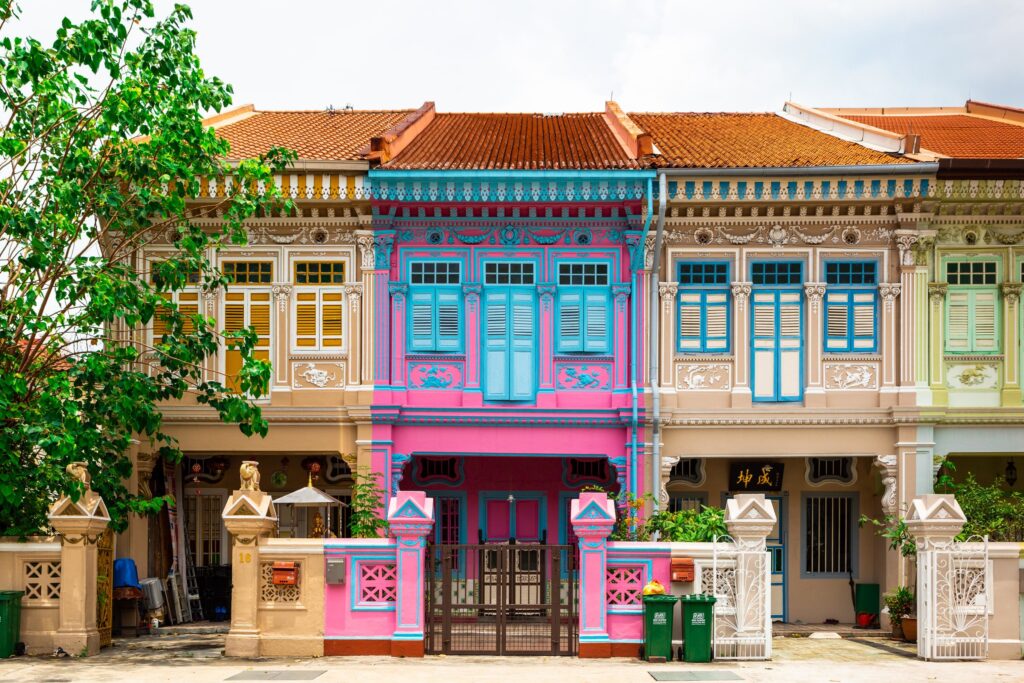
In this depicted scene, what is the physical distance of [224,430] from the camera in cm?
2289

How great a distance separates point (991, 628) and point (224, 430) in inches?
472

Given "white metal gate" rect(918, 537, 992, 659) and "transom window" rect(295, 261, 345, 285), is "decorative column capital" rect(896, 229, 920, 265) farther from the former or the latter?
"transom window" rect(295, 261, 345, 285)

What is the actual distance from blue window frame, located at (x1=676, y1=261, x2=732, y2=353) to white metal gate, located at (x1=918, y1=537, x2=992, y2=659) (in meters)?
5.85

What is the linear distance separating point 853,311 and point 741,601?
681 cm

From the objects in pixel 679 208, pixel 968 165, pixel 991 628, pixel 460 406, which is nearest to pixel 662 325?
pixel 679 208

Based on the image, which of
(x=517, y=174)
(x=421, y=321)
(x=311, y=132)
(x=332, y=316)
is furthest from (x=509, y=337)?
(x=311, y=132)

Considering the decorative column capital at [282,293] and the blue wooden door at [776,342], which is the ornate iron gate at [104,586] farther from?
the blue wooden door at [776,342]

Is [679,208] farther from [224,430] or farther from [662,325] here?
[224,430]

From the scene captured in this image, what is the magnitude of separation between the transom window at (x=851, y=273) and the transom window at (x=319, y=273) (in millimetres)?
7937

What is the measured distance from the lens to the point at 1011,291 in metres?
22.8

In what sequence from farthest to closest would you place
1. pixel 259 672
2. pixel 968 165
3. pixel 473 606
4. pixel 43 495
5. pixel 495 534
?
1. pixel 495 534
2. pixel 968 165
3. pixel 43 495
4. pixel 473 606
5. pixel 259 672

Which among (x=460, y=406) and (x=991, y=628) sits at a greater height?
(x=460, y=406)

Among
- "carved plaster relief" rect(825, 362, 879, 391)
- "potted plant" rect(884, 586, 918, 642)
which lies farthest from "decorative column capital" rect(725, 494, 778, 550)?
"carved plaster relief" rect(825, 362, 879, 391)

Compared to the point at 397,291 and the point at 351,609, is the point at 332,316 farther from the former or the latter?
the point at 351,609
